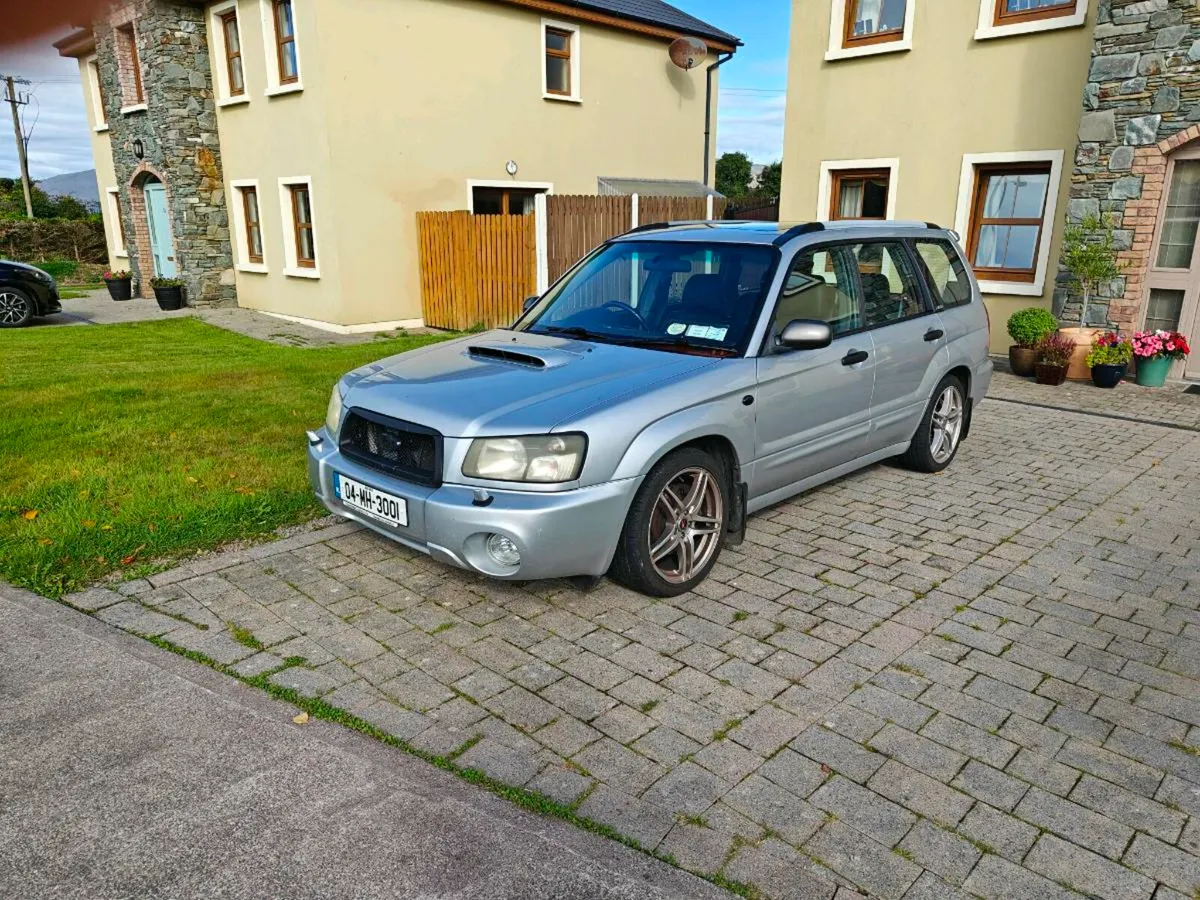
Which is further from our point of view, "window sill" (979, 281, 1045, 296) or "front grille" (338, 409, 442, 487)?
"window sill" (979, 281, 1045, 296)

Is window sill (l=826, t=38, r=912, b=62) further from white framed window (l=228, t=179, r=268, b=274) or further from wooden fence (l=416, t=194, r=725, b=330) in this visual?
white framed window (l=228, t=179, r=268, b=274)

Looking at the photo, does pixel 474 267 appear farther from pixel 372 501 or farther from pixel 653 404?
pixel 653 404

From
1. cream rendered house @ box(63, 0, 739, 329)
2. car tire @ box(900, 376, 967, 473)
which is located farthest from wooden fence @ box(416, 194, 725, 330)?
car tire @ box(900, 376, 967, 473)

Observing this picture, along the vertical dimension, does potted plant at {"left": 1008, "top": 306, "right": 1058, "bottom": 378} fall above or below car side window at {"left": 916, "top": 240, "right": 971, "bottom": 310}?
below

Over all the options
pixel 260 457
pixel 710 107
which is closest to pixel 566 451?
pixel 260 457

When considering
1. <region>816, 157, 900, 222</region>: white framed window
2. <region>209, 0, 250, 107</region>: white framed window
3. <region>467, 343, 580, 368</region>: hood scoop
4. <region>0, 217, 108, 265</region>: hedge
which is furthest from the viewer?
<region>0, 217, 108, 265</region>: hedge

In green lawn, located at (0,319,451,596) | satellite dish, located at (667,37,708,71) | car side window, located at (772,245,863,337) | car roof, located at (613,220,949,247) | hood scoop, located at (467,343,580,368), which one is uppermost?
satellite dish, located at (667,37,708,71)

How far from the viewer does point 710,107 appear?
20.3 m

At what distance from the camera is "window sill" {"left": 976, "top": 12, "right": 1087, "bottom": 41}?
33.2ft

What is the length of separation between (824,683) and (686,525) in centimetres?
111

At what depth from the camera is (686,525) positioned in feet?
14.4

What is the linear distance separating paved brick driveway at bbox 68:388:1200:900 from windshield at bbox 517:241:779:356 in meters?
1.34

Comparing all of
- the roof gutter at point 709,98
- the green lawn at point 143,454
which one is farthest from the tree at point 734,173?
the green lawn at point 143,454

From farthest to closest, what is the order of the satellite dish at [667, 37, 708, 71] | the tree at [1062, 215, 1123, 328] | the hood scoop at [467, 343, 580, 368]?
the satellite dish at [667, 37, 708, 71] → the tree at [1062, 215, 1123, 328] → the hood scoop at [467, 343, 580, 368]
